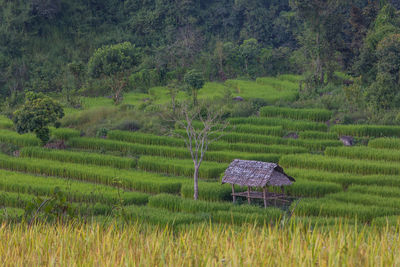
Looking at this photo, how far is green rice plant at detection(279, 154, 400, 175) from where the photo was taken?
18.3 meters

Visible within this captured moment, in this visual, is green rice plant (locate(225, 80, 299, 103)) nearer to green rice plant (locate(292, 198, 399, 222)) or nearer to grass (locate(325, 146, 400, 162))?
grass (locate(325, 146, 400, 162))

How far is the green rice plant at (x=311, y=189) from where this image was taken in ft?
54.0

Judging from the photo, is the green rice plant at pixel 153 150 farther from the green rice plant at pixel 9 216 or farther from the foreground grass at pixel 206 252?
the foreground grass at pixel 206 252

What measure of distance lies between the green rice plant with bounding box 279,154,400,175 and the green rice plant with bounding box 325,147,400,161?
26.0 inches

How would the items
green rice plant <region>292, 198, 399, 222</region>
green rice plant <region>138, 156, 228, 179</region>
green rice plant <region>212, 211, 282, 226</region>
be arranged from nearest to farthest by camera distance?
green rice plant <region>212, 211, 282, 226</region>, green rice plant <region>292, 198, 399, 222</region>, green rice plant <region>138, 156, 228, 179</region>

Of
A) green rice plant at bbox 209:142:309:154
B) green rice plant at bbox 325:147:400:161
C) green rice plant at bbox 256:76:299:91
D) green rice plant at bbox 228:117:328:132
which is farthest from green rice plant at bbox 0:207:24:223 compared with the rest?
green rice plant at bbox 256:76:299:91

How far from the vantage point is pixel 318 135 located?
2236cm

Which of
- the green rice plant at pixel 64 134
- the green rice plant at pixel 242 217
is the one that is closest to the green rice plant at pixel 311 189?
the green rice plant at pixel 242 217

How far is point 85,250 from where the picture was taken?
5.24 metres

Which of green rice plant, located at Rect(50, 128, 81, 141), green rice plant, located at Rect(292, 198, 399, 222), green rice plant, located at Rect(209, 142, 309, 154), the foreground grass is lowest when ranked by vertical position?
green rice plant, located at Rect(292, 198, 399, 222)

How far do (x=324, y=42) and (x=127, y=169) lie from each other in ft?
48.6

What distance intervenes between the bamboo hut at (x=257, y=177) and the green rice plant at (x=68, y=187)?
102 inches

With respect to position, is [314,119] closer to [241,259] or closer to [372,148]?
[372,148]

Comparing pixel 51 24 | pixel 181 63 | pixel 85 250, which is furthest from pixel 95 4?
pixel 85 250
